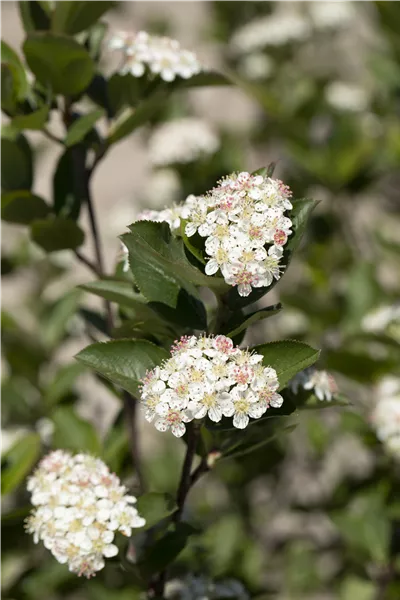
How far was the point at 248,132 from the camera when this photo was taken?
→ 310cm

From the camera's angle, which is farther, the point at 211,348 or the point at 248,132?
the point at 248,132

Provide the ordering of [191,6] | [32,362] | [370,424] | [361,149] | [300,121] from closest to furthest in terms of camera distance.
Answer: [370,424]
[32,362]
[361,149]
[300,121]
[191,6]

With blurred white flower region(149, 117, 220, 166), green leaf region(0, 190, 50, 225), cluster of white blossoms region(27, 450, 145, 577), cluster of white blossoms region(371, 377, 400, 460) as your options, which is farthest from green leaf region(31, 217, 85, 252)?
blurred white flower region(149, 117, 220, 166)

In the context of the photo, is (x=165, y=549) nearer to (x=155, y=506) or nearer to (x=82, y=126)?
(x=155, y=506)

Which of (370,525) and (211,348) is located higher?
(211,348)

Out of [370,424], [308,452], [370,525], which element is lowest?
[308,452]

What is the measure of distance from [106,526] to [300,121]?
1781mm

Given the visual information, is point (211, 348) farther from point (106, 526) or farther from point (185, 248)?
point (106, 526)

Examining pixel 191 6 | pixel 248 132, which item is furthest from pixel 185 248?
pixel 191 6

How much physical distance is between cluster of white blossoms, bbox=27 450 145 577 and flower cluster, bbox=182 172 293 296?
0.33 meters

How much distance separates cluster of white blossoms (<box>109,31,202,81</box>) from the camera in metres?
1.24

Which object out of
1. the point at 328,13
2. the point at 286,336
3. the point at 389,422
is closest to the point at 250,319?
the point at 389,422

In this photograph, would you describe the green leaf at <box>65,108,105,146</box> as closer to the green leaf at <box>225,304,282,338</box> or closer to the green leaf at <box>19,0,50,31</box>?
the green leaf at <box>19,0,50,31</box>

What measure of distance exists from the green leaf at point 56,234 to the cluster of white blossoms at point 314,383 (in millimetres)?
435
